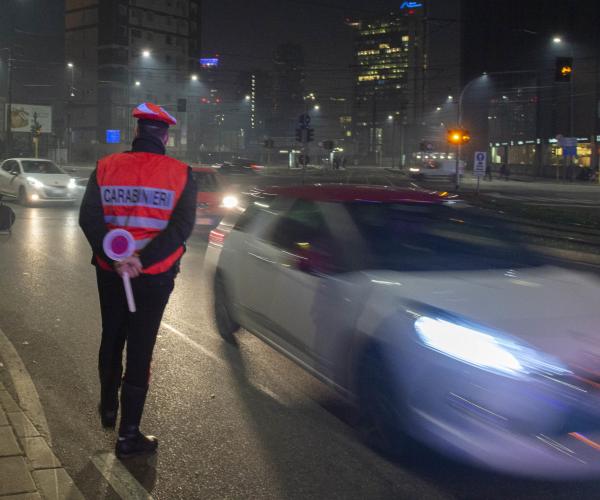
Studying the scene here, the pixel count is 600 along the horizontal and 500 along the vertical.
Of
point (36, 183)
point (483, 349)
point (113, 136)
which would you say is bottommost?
point (483, 349)

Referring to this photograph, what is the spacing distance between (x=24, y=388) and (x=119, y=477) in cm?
174

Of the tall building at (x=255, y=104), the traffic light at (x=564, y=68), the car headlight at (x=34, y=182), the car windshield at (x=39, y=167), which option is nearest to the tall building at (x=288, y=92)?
the tall building at (x=255, y=104)

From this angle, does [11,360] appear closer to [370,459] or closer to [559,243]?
[370,459]

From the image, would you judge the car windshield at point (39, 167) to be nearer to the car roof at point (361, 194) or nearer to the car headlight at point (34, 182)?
the car headlight at point (34, 182)

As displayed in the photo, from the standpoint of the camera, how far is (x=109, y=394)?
4.37 m

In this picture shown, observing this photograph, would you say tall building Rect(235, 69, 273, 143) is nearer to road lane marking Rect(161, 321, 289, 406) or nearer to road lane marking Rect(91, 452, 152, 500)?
road lane marking Rect(161, 321, 289, 406)

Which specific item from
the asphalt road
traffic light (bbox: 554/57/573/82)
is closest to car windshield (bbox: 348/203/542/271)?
the asphalt road

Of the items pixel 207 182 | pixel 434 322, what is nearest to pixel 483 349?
pixel 434 322

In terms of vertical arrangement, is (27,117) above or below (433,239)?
above

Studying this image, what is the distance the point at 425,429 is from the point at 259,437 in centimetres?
119

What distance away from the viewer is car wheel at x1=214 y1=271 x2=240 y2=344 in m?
6.88

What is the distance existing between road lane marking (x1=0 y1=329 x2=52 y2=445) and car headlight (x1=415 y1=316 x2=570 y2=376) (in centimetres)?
241

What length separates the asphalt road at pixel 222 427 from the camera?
396 cm

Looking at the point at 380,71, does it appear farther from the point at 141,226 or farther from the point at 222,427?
the point at 141,226
